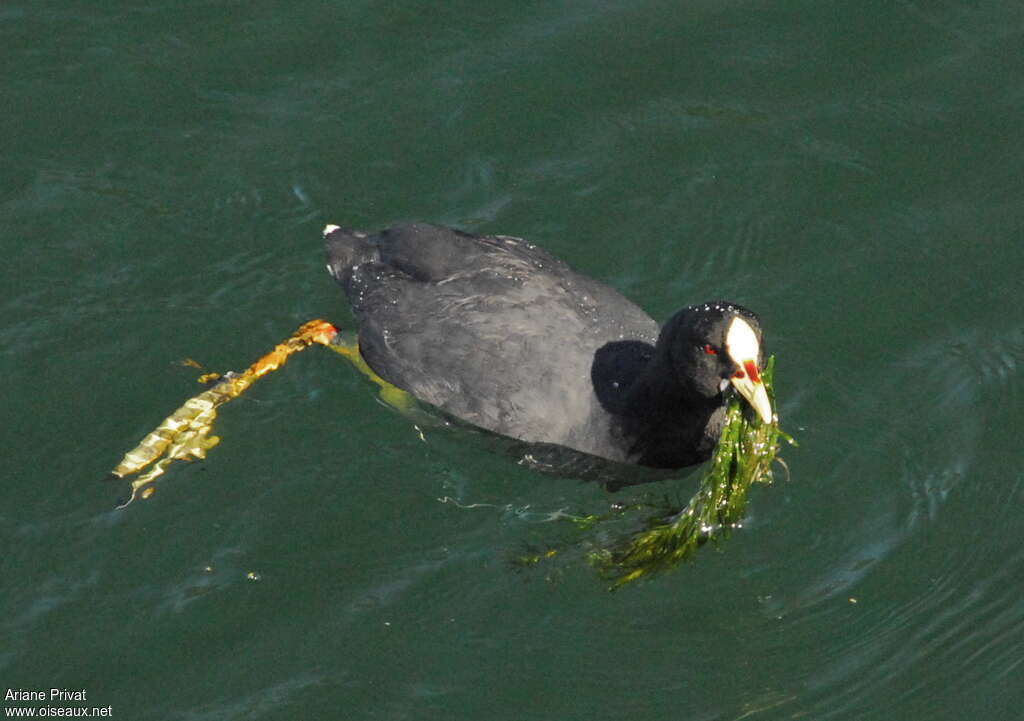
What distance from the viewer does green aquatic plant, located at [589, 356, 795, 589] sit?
594 centimetres

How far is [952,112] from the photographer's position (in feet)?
28.4

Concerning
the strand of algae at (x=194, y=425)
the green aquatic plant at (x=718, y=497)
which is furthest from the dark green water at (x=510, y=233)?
the green aquatic plant at (x=718, y=497)

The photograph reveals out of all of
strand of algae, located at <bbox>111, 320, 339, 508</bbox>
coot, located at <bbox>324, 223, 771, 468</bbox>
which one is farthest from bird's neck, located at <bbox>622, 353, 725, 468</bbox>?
strand of algae, located at <bbox>111, 320, 339, 508</bbox>

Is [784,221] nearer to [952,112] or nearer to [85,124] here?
[952,112]

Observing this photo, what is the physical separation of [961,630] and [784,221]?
2.85 metres

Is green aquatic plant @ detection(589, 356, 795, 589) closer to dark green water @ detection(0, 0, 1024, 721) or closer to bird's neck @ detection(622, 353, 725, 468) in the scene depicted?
dark green water @ detection(0, 0, 1024, 721)

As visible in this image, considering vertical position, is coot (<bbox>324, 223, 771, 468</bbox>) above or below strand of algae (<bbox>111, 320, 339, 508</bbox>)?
above

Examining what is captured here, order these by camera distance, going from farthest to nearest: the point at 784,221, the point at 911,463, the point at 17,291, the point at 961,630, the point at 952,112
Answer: the point at 952,112 < the point at 784,221 < the point at 17,291 < the point at 911,463 < the point at 961,630

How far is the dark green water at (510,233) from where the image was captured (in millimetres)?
5887

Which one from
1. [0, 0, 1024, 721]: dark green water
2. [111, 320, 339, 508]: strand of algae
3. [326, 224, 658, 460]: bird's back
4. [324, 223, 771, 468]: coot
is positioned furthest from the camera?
[111, 320, 339, 508]: strand of algae

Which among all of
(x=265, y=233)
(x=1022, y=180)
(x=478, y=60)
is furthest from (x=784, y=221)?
(x=265, y=233)

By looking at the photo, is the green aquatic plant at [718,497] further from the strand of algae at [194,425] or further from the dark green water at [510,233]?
the strand of algae at [194,425]

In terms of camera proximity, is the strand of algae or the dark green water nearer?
A: the dark green water

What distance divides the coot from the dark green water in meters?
0.30
